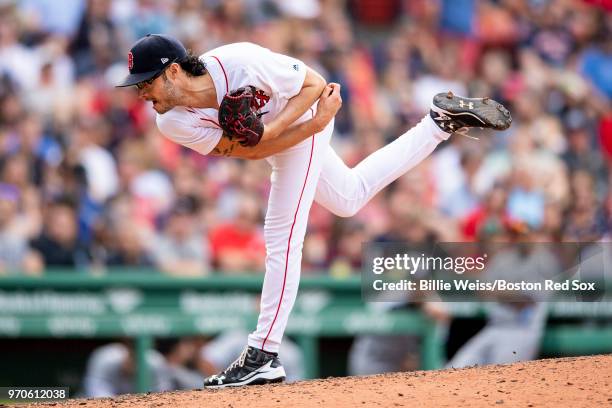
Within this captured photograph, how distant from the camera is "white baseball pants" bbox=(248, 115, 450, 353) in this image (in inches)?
217

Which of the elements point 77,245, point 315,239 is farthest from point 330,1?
point 77,245

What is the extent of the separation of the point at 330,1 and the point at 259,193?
3152mm

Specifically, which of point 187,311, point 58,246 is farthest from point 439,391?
point 58,246

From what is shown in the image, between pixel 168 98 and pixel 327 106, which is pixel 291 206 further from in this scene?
pixel 168 98

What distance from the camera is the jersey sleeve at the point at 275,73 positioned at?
17.4 ft

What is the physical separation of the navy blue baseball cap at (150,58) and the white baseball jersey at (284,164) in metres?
0.21

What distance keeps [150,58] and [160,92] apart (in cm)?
16

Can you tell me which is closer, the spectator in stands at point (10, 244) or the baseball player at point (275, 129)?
the baseball player at point (275, 129)

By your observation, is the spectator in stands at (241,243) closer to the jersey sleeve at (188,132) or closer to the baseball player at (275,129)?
the baseball player at (275,129)

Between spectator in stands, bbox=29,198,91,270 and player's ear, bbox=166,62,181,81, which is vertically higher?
player's ear, bbox=166,62,181,81

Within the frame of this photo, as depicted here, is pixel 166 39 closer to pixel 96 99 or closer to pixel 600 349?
pixel 600 349

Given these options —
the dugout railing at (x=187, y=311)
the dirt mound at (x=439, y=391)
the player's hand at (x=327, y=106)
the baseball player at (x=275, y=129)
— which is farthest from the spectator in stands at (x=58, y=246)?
the player's hand at (x=327, y=106)

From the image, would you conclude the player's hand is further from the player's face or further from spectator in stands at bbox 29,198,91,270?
spectator in stands at bbox 29,198,91,270

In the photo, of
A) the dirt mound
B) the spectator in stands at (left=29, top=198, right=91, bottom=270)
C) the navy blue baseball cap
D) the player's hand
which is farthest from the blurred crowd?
the navy blue baseball cap
